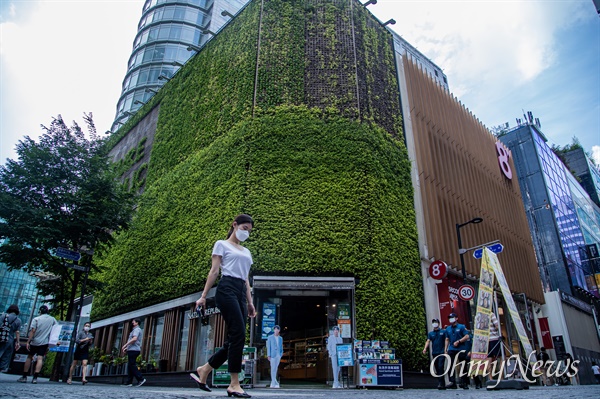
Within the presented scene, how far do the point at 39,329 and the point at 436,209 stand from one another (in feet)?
50.6

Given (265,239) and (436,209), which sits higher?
(436,209)

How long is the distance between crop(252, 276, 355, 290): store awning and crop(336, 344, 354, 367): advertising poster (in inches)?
94.4

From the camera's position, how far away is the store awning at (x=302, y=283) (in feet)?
47.1

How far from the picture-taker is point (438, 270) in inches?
633

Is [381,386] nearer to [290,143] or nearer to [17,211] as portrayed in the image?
[290,143]

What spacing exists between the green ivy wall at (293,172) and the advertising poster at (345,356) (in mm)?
1599

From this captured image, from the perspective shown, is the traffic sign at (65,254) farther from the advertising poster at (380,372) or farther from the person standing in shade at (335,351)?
the advertising poster at (380,372)

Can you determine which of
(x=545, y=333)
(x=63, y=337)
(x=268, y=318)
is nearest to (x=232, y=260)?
(x=268, y=318)

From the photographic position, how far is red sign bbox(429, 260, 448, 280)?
1595 centimetres

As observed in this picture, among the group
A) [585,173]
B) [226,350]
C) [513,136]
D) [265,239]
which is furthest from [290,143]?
[585,173]

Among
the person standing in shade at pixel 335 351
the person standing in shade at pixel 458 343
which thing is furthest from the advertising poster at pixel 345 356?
the person standing in shade at pixel 458 343

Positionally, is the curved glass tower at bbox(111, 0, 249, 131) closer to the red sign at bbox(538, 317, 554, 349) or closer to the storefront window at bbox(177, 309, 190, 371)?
the storefront window at bbox(177, 309, 190, 371)

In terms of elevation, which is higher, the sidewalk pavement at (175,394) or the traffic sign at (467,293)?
the traffic sign at (467,293)

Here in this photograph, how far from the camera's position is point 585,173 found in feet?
164
